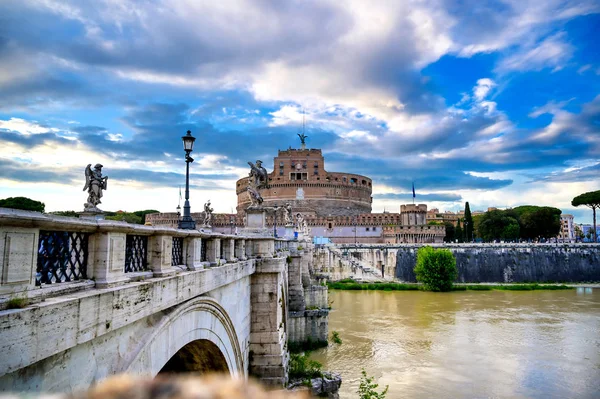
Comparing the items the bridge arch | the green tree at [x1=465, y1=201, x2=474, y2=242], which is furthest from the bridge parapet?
the green tree at [x1=465, y1=201, x2=474, y2=242]


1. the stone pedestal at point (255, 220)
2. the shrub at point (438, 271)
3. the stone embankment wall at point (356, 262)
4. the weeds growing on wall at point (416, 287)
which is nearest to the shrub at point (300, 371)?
the stone pedestal at point (255, 220)

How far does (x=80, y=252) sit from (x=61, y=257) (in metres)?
0.24

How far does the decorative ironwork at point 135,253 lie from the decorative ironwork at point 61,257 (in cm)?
77

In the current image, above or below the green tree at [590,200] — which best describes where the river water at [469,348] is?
below

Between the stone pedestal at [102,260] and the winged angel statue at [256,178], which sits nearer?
the stone pedestal at [102,260]

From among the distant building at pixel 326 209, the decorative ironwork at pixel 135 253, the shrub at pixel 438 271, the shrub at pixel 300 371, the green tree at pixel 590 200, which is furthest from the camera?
the distant building at pixel 326 209

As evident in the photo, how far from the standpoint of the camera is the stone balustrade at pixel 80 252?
277 centimetres

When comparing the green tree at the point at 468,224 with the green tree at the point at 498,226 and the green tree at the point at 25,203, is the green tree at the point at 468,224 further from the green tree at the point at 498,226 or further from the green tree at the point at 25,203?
the green tree at the point at 25,203

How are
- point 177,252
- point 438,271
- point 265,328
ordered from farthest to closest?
1. point 438,271
2. point 265,328
3. point 177,252

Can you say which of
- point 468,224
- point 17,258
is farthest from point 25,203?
point 468,224

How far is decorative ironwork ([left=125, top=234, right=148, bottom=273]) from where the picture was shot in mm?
4490

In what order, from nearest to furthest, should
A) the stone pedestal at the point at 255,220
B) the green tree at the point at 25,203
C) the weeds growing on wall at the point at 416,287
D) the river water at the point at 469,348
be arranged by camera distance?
the stone pedestal at the point at 255,220 → the river water at the point at 469,348 → the green tree at the point at 25,203 → the weeds growing on wall at the point at 416,287

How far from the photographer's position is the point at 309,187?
86.6 m

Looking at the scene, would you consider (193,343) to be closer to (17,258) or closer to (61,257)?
(61,257)
